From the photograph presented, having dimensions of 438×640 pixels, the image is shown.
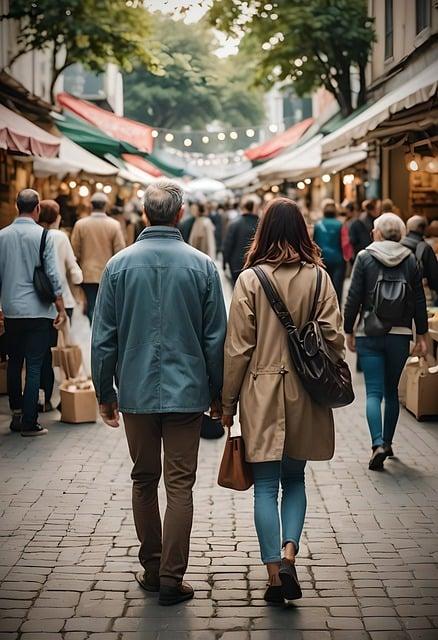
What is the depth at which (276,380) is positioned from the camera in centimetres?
512

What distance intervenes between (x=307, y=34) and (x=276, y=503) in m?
18.7

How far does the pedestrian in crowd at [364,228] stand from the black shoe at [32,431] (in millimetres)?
6579

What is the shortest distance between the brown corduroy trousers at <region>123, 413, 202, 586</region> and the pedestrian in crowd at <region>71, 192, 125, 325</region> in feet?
25.0

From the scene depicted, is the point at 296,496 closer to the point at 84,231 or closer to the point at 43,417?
the point at 43,417

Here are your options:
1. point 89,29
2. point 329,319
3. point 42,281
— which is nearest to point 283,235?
point 329,319

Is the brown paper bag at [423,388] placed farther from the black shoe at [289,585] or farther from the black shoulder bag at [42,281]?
the black shoe at [289,585]

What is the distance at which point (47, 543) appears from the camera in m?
6.19

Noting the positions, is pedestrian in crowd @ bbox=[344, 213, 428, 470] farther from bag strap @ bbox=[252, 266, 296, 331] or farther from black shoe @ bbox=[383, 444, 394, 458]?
bag strap @ bbox=[252, 266, 296, 331]

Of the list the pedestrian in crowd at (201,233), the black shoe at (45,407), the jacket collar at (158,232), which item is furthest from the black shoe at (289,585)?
the pedestrian in crowd at (201,233)

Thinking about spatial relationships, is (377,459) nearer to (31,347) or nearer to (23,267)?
(31,347)

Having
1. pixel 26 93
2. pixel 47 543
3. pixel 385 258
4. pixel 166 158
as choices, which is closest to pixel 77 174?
pixel 26 93

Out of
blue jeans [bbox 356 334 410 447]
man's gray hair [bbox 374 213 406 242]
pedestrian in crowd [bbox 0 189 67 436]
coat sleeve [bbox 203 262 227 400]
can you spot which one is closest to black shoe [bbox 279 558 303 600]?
coat sleeve [bbox 203 262 227 400]

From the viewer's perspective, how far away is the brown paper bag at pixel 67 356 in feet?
33.6

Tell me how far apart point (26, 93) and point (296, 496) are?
14.3 m
